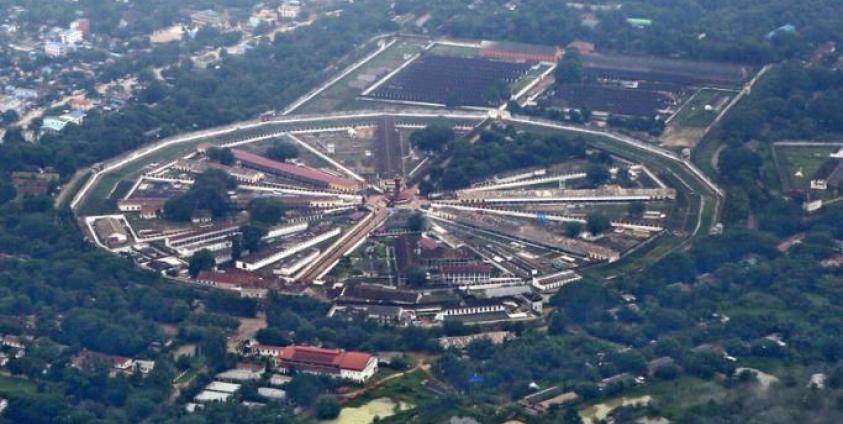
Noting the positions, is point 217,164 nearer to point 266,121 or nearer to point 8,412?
point 266,121

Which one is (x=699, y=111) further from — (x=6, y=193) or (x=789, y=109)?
(x=6, y=193)

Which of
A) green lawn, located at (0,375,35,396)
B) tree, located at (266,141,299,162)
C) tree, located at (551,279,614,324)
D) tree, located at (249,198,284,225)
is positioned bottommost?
green lawn, located at (0,375,35,396)

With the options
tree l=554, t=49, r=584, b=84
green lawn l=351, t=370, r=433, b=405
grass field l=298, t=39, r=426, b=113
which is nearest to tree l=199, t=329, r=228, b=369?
green lawn l=351, t=370, r=433, b=405

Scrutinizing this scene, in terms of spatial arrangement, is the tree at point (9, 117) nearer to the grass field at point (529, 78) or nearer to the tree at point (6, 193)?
the tree at point (6, 193)

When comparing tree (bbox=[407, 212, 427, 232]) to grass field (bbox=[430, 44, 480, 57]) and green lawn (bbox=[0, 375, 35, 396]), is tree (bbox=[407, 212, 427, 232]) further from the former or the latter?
grass field (bbox=[430, 44, 480, 57])

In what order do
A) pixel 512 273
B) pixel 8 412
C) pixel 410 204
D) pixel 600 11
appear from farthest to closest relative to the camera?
pixel 600 11 < pixel 410 204 < pixel 512 273 < pixel 8 412

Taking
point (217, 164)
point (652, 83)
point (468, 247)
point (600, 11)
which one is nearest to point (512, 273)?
point (468, 247)

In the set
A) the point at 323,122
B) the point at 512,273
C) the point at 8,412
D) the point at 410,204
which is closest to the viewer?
the point at 8,412

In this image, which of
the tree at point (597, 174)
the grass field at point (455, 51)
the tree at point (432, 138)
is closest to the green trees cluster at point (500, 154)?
the tree at point (432, 138)
